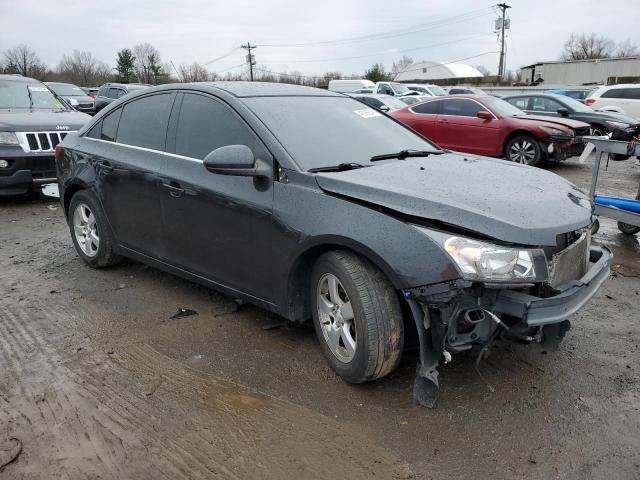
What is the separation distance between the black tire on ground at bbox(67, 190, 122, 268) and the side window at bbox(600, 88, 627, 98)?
17.5 metres

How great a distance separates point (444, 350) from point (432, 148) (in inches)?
77.8

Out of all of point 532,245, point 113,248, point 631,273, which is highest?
point 532,245

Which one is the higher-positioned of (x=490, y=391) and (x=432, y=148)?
(x=432, y=148)

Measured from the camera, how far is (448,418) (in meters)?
2.84

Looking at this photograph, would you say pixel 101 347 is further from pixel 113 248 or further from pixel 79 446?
pixel 113 248

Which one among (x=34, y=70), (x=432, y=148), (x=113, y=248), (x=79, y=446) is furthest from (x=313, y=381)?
(x=34, y=70)

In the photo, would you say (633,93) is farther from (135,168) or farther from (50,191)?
(135,168)

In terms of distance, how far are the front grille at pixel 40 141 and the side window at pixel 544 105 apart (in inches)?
472

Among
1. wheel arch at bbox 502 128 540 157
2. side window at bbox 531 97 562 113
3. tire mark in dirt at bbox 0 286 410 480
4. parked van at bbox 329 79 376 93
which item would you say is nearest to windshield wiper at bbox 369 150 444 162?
tire mark in dirt at bbox 0 286 410 480

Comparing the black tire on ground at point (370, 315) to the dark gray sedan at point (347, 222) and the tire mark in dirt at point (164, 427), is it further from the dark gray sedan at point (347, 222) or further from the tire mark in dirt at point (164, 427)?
the tire mark in dirt at point (164, 427)

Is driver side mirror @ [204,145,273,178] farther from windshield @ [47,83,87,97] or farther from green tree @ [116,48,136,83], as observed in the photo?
green tree @ [116,48,136,83]

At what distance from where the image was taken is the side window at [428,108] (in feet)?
40.7

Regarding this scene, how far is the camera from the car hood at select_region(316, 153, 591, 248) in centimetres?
265

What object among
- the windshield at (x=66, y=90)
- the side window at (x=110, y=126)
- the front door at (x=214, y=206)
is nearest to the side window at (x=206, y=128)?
the front door at (x=214, y=206)
